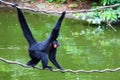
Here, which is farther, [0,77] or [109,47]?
[109,47]

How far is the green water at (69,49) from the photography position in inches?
283

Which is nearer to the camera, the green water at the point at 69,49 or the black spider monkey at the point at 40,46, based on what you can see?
the black spider monkey at the point at 40,46

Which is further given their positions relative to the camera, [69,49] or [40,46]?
[69,49]

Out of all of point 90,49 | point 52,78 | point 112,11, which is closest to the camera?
point 52,78

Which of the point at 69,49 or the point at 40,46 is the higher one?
the point at 40,46

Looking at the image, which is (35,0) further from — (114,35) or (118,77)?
(118,77)

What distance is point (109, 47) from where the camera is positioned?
8820 mm

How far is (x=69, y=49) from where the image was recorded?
8617mm

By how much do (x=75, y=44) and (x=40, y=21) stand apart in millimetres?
2571

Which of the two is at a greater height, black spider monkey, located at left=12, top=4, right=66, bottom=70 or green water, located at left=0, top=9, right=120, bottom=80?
black spider monkey, located at left=12, top=4, right=66, bottom=70

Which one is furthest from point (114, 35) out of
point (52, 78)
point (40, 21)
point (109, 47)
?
point (52, 78)

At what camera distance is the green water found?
719 centimetres

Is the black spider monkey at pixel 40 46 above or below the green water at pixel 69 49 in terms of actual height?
above

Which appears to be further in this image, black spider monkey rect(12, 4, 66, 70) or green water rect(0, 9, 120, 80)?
green water rect(0, 9, 120, 80)
